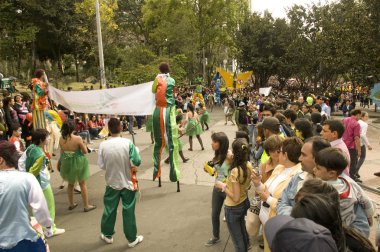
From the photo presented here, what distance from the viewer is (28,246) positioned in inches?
124

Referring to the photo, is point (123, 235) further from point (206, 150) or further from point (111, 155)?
point (206, 150)

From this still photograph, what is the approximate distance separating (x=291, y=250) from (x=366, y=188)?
20.2 feet

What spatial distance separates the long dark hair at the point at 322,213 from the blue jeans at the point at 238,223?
79.3 inches

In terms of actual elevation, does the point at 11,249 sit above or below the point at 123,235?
above

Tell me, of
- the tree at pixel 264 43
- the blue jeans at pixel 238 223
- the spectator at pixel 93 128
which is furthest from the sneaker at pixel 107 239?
the tree at pixel 264 43

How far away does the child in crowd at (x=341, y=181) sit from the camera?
2502 mm

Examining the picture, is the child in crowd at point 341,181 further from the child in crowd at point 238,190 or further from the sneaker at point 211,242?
the sneaker at point 211,242

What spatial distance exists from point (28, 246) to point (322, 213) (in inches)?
104

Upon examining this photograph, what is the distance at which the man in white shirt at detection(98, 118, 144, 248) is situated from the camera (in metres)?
4.60

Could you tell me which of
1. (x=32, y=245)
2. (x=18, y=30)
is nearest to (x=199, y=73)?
(x=18, y=30)

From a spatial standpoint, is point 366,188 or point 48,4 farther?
point 48,4

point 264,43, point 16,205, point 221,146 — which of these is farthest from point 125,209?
point 264,43

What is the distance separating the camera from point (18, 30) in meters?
23.2

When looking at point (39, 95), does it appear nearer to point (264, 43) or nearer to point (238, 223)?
point (238, 223)
